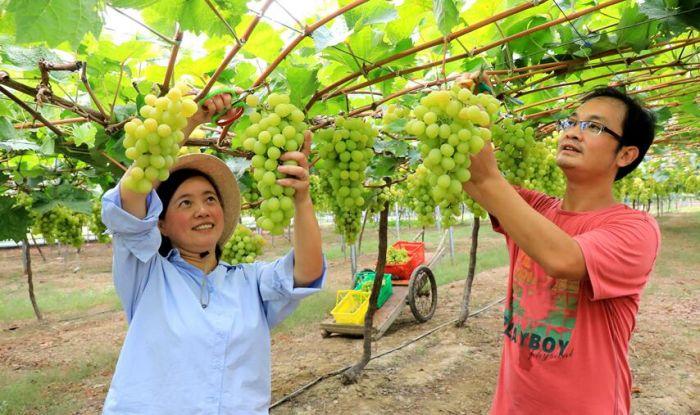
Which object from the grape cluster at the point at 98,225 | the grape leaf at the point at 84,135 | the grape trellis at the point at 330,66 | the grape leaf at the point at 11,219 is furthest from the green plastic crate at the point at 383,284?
the grape leaf at the point at 84,135

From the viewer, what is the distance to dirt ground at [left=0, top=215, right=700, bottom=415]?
16.4 ft

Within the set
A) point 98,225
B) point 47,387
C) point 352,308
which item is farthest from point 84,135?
point 352,308

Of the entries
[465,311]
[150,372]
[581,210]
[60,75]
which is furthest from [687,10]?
[465,311]

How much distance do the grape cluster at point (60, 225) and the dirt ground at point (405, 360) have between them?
1927 millimetres

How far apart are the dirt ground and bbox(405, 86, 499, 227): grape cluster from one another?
13.5 ft

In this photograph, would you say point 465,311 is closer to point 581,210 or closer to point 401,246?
point 401,246

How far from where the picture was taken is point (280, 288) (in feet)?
6.34

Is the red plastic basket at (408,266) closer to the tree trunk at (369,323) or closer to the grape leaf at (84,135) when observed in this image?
the tree trunk at (369,323)

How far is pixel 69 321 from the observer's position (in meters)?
9.23

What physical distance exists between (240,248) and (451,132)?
2.68m

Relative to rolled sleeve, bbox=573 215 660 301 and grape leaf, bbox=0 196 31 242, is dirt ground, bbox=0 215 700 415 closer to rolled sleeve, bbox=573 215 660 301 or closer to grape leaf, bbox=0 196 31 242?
grape leaf, bbox=0 196 31 242

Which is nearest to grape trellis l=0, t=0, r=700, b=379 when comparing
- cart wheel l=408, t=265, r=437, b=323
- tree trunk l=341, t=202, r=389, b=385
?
tree trunk l=341, t=202, r=389, b=385

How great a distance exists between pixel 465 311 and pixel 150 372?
637 centimetres

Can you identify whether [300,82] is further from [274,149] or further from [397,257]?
[397,257]
